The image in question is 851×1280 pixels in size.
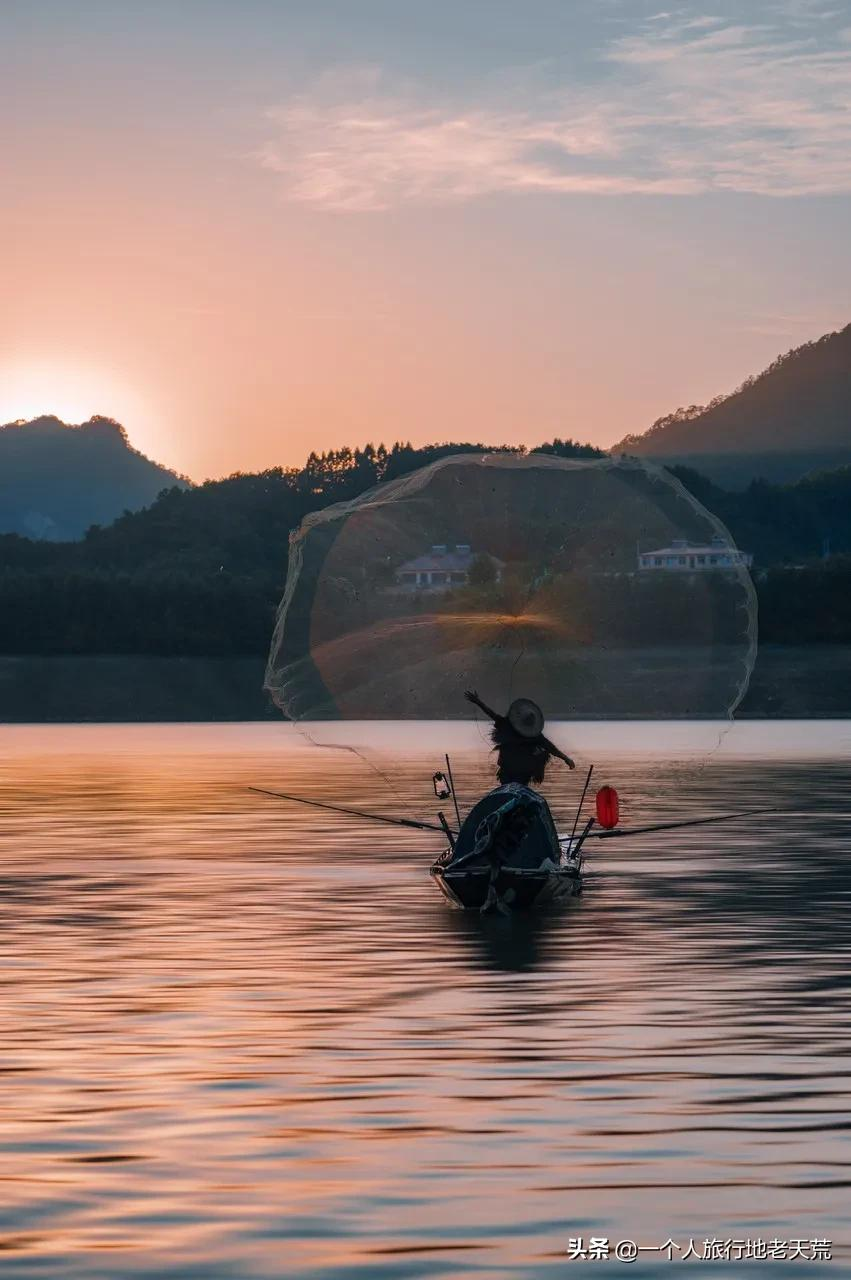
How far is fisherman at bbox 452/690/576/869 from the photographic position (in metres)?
43.3

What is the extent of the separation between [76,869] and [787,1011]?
32.4 m

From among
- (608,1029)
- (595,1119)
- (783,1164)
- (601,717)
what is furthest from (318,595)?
(783,1164)

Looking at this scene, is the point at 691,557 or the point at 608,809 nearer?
the point at 691,557

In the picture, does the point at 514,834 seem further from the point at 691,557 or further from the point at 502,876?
the point at 691,557

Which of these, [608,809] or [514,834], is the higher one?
[608,809]

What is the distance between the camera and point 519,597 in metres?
38.6

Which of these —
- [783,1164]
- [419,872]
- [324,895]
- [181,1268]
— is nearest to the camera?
[181,1268]

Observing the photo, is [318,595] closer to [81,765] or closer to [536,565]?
[536,565]

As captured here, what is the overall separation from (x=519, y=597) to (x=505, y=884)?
10709 millimetres

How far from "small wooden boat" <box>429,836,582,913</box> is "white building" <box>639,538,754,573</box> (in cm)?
1088

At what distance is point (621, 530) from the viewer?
37875mm

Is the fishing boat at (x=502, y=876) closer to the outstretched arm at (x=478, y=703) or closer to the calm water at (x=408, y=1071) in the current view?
the calm water at (x=408, y=1071)

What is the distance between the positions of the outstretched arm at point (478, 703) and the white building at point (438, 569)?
2270 millimetres

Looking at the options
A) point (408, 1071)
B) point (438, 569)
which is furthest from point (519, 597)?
point (408, 1071)
